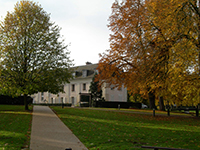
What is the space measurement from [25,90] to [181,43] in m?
14.2

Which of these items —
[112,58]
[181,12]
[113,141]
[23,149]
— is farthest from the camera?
[112,58]

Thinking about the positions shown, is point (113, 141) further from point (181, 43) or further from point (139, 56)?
point (139, 56)

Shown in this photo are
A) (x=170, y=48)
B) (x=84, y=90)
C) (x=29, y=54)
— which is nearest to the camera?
(x=170, y=48)

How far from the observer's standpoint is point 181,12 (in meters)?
14.5

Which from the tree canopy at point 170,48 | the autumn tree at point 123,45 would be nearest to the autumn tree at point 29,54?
the autumn tree at point 123,45

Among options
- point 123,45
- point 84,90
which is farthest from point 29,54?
point 84,90

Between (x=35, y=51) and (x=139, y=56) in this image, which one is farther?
(x=35, y=51)

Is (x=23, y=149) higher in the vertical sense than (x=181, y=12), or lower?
lower

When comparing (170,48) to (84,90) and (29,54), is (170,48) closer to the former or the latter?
(29,54)

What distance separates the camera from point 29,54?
22.6 metres

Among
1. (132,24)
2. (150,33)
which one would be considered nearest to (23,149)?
(150,33)

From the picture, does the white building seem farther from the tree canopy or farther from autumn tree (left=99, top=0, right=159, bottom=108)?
the tree canopy

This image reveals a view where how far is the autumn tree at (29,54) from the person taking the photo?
21.6 meters

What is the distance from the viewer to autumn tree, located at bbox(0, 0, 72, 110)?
851 inches
